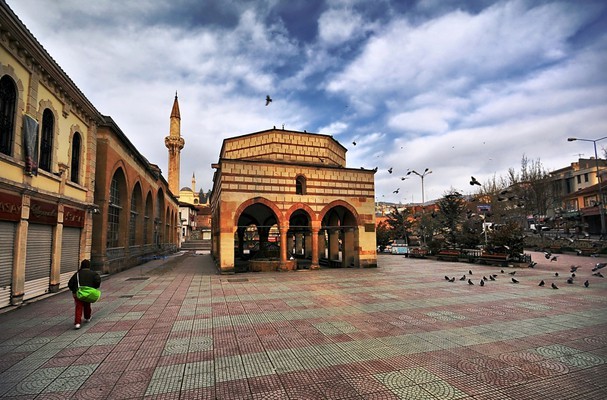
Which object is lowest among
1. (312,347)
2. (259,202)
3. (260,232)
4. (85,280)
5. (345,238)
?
(312,347)

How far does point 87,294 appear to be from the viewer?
294 inches

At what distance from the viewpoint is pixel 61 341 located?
254 inches

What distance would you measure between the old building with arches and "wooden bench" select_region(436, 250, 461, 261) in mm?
8436

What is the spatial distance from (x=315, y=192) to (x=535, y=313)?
43.9 feet

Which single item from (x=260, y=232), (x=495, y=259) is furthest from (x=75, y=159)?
(x=495, y=259)

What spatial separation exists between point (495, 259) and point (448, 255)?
451cm

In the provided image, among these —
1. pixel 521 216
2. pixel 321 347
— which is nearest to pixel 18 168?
pixel 321 347

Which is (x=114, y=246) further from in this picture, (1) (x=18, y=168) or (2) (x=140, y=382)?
(2) (x=140, y=382)

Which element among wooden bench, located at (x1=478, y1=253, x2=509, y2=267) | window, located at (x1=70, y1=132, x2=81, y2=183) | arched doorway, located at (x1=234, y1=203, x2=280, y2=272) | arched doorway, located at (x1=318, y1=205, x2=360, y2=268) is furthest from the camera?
arched doorway, located at (x1=234, y1=203, x2=280, y2=272)

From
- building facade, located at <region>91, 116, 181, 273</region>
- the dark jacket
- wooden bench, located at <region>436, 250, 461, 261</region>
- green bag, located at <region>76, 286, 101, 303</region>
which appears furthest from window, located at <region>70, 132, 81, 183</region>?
wooden bench, located at <region>436, 250, 461, 261</region>

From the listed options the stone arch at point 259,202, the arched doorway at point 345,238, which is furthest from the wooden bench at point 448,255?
the stone arch at point 259,202

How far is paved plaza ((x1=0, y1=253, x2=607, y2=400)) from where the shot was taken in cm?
446

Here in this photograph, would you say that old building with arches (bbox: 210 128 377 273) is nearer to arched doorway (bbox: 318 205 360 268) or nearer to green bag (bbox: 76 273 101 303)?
arched doorway (bbox: 318 205 360 268)

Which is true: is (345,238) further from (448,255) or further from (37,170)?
(37,170)
